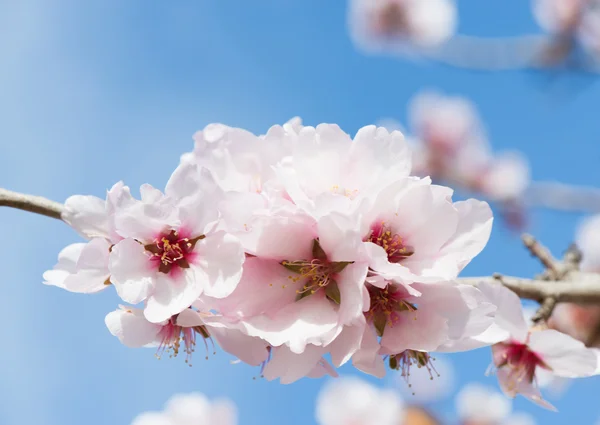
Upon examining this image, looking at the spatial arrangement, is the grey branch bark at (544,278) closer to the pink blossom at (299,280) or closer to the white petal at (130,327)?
the white petal at (130,327)

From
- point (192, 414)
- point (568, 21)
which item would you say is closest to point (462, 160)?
point (568, 21)

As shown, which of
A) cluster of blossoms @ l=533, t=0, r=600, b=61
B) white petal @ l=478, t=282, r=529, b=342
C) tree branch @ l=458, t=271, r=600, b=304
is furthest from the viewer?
cluster of blossoms @ l=533, t=0, r=600, b=61

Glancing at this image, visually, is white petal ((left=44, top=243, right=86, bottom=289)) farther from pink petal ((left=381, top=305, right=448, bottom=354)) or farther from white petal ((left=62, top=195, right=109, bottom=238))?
pink petal ((left=381, top=305, right=448, bottom=354))

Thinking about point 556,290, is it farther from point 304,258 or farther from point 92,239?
point 92,239

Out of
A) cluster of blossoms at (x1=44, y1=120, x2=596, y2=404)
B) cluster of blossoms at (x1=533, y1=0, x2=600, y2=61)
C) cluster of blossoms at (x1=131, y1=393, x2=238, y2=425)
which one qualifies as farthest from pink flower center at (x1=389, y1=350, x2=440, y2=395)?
cluster of blossoms at (x1=533, y1=0, x2=600, y2=61)

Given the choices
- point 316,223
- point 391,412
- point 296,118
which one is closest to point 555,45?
point 391,412

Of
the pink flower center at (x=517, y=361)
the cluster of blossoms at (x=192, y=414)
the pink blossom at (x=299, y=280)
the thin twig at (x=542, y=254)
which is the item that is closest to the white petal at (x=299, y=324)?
the pink blossom at (x=299, y=280)

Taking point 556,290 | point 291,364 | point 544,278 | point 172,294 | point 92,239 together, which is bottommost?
point 291,364
